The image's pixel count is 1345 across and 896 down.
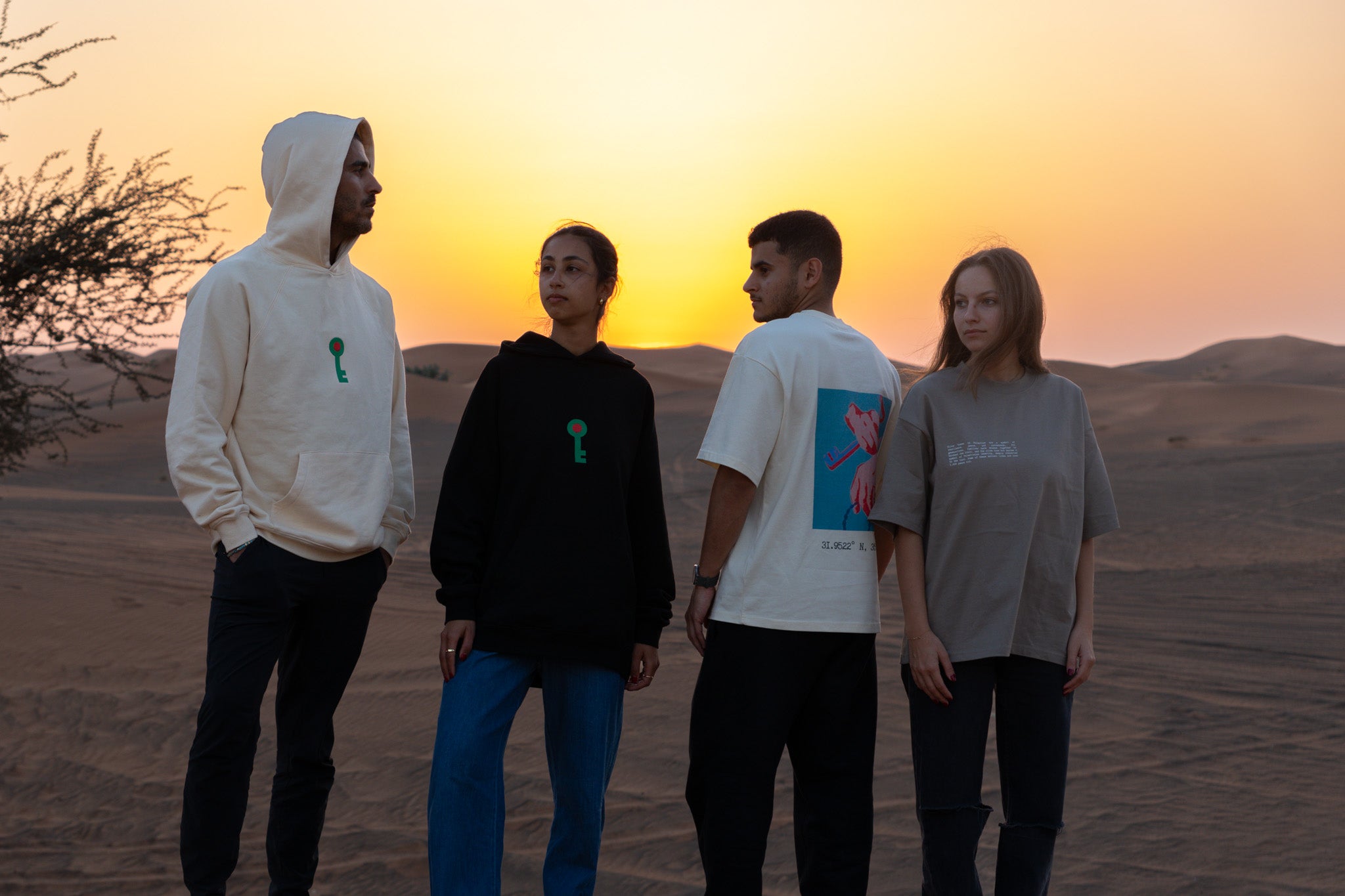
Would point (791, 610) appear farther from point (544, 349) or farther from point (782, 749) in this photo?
point (544, 349)

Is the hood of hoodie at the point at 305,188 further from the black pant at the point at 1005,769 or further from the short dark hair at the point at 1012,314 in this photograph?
the black pant at the point at 1005,769

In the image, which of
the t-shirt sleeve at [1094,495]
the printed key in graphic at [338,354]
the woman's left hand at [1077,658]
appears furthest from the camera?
the printed key in graphic at [338,354]

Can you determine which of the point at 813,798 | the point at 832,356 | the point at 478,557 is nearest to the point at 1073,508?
the point at 832,356

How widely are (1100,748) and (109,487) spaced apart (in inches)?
878

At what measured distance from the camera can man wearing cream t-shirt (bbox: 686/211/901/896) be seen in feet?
9.50

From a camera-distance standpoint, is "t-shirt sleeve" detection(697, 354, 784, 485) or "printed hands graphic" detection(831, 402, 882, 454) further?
"printed hands graphic" detection(831, 402, 882, 454)

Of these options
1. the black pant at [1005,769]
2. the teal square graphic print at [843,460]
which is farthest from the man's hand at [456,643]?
the black pant at [1005,769]

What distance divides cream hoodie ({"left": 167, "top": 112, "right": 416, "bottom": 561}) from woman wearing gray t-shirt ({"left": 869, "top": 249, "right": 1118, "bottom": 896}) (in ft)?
5.06

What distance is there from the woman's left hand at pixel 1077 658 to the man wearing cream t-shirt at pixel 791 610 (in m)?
0.52

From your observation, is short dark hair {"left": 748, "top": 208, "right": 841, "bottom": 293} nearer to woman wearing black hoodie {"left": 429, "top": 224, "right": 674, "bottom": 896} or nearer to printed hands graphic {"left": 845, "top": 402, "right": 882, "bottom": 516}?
printed hands graphic {"left": 845, "top": 402, "right": 882, "bottom": 516}

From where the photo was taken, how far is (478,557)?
2.96 meters

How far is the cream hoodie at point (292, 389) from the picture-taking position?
303 centimetres

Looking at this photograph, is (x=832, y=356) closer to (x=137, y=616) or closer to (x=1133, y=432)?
(x=137, y=616)

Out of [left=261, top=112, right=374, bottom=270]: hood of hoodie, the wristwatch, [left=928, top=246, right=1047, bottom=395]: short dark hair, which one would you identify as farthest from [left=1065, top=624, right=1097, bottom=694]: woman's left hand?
[left=261, top=112, right=374, bottom=270]: hood of hoodie
